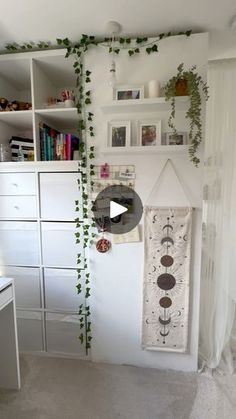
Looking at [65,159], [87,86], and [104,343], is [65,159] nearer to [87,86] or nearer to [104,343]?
[87,86]

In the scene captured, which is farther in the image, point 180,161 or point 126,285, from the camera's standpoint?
point 126,285

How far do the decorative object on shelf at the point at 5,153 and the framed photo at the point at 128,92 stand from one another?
0.96 metres

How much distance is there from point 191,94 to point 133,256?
Answer: 3.82ft

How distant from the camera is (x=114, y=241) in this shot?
1865 millimetres

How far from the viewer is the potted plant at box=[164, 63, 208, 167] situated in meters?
1.58

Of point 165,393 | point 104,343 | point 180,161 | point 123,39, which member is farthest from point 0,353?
point 123,39

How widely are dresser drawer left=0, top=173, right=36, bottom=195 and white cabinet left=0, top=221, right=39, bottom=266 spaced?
9.6 inches

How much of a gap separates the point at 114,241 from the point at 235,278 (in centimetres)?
103

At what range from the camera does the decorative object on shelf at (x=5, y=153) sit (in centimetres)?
198

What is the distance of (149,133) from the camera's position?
5.73 ft

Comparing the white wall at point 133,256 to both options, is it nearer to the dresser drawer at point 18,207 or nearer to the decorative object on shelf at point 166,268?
the decorative object on shelf at point 166,268

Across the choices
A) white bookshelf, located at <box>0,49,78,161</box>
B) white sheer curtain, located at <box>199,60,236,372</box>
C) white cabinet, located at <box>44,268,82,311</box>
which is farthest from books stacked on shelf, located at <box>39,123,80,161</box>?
white sheer curtain, located at <box>199,60,236,372</box>
